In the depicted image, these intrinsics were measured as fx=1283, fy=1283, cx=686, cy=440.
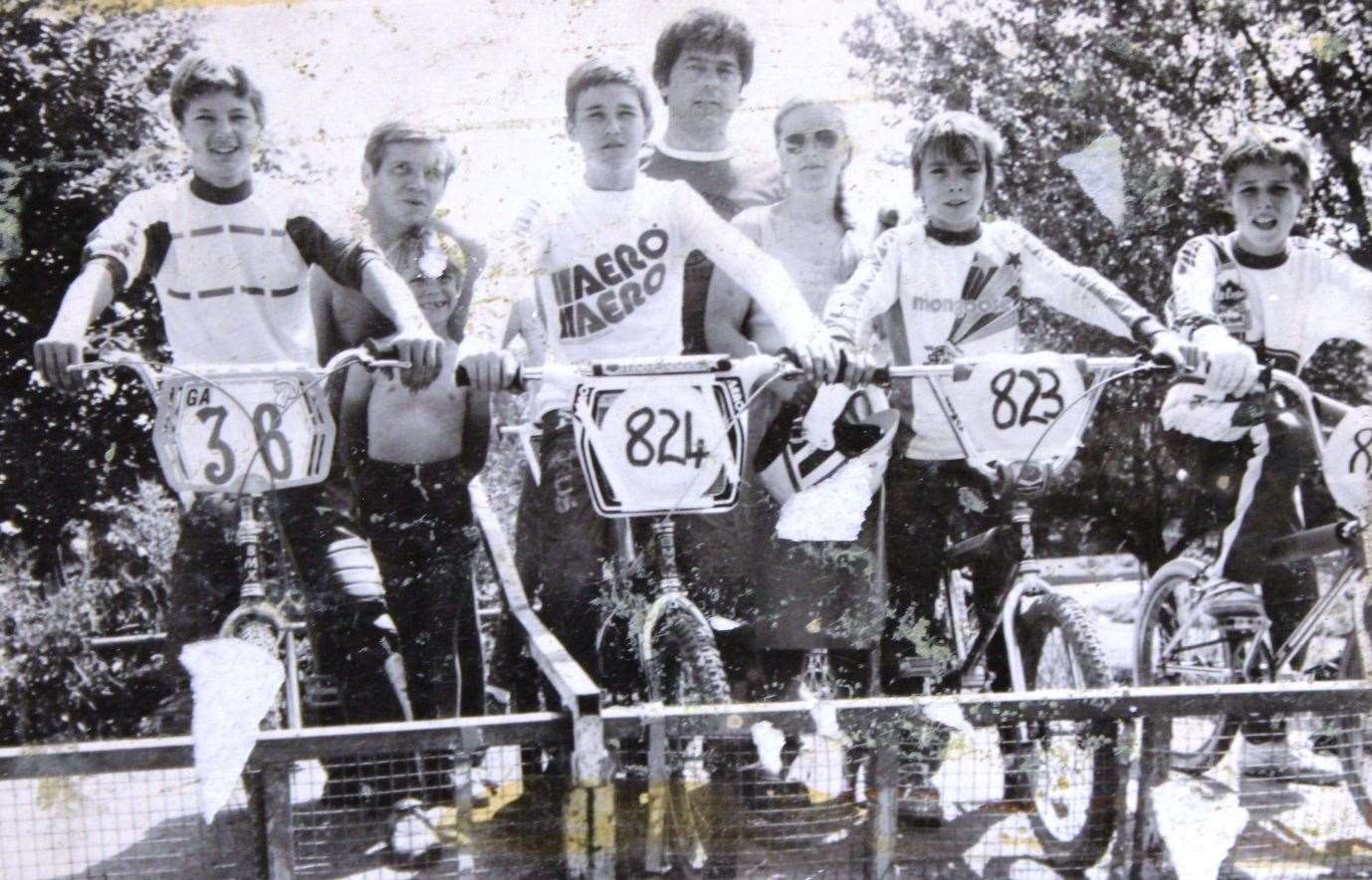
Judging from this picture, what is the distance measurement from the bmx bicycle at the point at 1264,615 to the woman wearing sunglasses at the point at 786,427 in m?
1.15

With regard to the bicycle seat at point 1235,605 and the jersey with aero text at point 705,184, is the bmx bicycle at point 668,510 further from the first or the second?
the bicycle seat at point 1235,605

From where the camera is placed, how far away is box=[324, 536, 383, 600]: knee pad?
4.39 metres

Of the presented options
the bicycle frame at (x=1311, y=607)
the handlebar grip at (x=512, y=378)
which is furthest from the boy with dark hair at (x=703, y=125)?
the bicycle frame at (x=1311, y=607)

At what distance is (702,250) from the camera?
462 cm

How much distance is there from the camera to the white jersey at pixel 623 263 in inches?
179

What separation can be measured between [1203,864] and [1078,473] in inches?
55.7

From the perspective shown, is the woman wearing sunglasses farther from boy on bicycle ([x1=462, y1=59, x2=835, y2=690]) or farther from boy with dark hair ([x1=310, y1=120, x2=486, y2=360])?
boy with dark hair ([x1=310, y1=120, x2=486, y2=360])

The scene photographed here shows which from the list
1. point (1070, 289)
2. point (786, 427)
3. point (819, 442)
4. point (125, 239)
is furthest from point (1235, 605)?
point (125, 239)

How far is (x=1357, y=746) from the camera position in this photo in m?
4.33

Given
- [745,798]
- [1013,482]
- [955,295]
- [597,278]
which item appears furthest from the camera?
[955,295]

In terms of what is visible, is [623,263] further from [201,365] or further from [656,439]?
[201,365]

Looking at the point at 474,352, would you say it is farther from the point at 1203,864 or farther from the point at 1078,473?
the point at 1203,864

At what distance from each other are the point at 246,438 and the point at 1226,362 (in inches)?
138

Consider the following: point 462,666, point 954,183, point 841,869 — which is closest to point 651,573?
point 462,666
